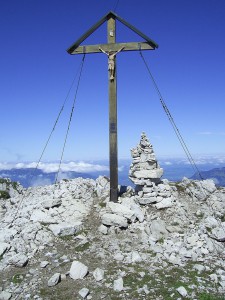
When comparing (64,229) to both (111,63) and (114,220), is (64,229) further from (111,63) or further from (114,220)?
(111,63)

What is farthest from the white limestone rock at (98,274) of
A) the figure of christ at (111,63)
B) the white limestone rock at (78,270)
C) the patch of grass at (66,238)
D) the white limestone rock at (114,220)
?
the figure of christ at (111,63)

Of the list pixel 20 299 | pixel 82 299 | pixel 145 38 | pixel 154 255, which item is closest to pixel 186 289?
pixel 154 255

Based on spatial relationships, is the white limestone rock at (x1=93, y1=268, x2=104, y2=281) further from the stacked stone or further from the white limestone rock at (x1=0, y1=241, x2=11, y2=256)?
the stacked stone

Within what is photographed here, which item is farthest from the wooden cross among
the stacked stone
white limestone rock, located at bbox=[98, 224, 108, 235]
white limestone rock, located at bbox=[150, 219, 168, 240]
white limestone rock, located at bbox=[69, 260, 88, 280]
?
white limestone rock, located at bbox=[69, 260, 88, 280]

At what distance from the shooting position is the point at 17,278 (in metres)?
9.40

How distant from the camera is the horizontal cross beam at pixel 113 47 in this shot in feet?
43.2

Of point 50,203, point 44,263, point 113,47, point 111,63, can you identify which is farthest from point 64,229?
point 113,47

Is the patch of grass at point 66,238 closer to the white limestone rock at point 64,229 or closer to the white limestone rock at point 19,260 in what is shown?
the white limestone rock at point 64,229

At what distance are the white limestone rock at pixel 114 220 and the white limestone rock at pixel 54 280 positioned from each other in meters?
3.73

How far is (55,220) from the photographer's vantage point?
12766mm

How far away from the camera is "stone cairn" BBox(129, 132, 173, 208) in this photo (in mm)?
13805

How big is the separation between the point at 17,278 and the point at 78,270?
2014mm

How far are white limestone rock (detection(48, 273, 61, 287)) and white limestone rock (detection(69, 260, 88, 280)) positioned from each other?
462 millimetres

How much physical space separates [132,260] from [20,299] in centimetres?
406
